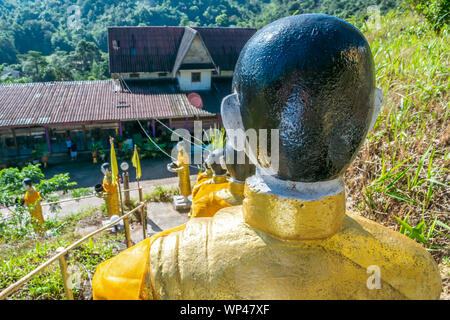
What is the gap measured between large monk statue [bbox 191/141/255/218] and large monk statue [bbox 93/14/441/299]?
129cm

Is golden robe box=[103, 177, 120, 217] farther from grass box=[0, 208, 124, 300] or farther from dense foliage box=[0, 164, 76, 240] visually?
grass box=[0, 208, 124, 300]

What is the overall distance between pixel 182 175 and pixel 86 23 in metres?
60.8

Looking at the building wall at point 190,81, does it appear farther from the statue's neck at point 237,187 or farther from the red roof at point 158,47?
the statue's neck at point 237,187

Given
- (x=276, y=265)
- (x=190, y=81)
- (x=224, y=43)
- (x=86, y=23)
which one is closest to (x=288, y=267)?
(x=276, y=265)

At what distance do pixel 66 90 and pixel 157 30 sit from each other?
5.94 m

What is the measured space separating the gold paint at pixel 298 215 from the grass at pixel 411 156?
4.02 ft

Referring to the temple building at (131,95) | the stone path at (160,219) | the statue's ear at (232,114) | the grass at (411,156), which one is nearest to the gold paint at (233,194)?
the grass at (411,156)

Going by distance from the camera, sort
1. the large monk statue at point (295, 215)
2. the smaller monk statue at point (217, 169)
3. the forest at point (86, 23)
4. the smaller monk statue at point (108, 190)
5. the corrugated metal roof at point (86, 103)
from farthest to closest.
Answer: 1. the forest at point (86, 23)
2. the corrugated metal roof at point (86, 103)
3. the smaller monk statue at point (108, 190)
4. the smaller monk statue at point (217, 169)
5. the large monk statue at point (295, 215)

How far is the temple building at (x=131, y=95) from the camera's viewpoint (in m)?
12.1

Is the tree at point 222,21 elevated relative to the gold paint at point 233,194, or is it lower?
elevated

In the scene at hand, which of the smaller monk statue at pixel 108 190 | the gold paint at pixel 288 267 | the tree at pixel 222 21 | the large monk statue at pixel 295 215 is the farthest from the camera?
the tree at pixel 222 21

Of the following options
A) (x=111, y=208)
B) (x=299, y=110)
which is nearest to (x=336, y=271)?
(x=299, y=110)

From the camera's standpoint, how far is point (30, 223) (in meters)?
4.57
